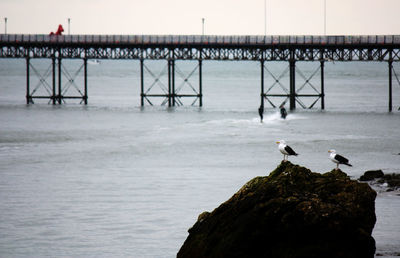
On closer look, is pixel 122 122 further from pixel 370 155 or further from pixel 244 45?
pixel 370 155

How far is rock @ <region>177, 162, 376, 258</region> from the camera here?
43.0 ft

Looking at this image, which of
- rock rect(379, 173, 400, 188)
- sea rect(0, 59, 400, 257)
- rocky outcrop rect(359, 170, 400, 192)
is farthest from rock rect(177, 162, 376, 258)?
rock rect(379, 173, 400, 188)

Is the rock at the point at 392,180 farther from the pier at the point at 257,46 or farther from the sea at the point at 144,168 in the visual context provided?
the pier at the point at 257,46

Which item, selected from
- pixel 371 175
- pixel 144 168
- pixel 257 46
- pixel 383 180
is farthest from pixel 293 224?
pixel 257 46

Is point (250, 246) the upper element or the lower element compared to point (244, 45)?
lower

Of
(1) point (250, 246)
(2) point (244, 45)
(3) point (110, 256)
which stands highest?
(2) point (244, 45)

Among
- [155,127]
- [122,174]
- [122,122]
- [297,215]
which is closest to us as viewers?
[297,215]

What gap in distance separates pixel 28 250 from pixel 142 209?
5.38m

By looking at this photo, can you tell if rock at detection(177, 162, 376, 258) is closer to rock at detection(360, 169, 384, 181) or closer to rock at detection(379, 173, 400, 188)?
rock at detection(379, 173, 400, 188)

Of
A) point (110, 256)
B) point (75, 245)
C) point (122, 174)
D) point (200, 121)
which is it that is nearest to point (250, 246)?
point (110, 256)

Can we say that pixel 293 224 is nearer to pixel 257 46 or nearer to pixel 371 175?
pixel 371 175

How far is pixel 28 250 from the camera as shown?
17922mm

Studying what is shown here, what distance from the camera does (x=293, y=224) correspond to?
13094mm

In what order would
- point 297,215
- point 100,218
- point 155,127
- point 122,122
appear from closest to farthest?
point 297,215 → point 100,218 → point 155,127 → point 122,122
